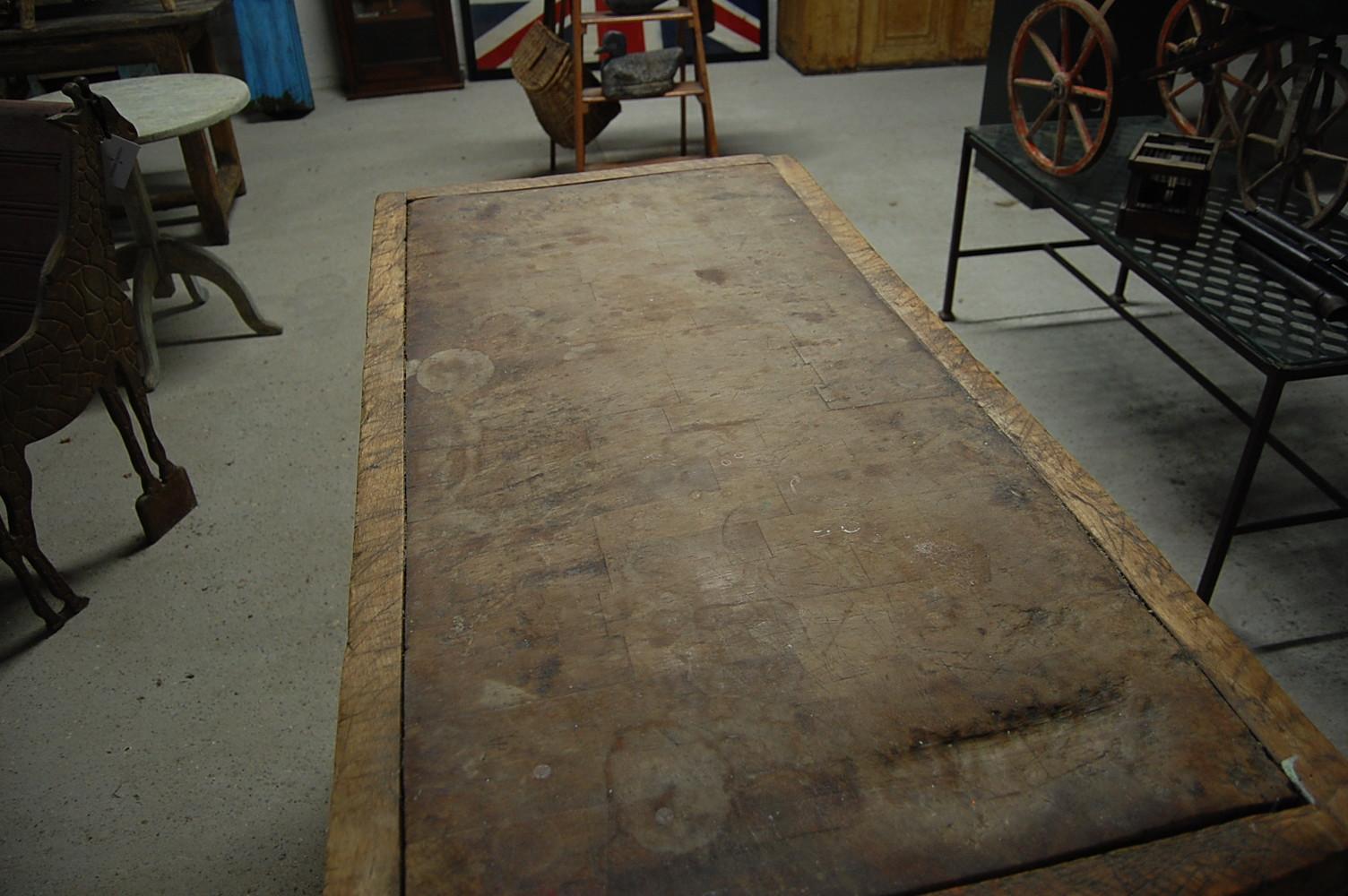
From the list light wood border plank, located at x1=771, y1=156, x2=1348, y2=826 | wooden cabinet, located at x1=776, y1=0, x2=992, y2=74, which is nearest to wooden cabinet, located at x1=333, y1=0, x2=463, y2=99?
wooden cabinet, located at x1=776, y1=0, x2=992, y2=74

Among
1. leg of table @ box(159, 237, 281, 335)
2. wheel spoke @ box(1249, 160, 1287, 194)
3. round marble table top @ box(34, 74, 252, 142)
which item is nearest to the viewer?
wheel spoke @ box(1249, 160, 1287, 194)

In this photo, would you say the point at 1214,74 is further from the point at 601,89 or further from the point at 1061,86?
the point at 601,89

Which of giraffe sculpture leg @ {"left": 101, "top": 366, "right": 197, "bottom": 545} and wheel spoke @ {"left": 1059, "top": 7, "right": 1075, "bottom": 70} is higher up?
wheel spoke @ {"left": 1059, "top": 7, "right": 1075, "bottom": 70}

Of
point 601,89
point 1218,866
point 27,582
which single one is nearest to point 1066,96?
point 601,89

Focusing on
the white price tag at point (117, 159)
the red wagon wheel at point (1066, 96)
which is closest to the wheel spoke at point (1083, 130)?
the red wagon wheel at point (1066, 96)

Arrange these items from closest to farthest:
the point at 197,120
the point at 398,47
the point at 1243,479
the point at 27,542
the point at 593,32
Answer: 1. the point at 1243,479
2. the point at 27,542
3. the point at 197,120
4. the point at 593,32
5. the point at 398,47

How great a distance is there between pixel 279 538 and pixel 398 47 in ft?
12.1

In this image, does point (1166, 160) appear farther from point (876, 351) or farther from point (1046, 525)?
point (1046, 525)

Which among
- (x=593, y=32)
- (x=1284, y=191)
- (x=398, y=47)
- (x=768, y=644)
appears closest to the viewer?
(x=768, y=644)

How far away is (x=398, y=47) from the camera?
5.11 m

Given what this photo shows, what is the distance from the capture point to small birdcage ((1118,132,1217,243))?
2008 millimetres

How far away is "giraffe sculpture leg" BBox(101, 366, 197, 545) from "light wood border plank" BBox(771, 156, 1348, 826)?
1563 mm

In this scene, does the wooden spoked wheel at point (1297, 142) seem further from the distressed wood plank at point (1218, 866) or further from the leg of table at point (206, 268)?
the leg of table at point (206, 268)

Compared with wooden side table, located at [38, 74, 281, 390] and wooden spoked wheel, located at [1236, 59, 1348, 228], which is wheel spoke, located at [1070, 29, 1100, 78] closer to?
wooden spoked wheel, located at [1236, 59, 1348, 228]
